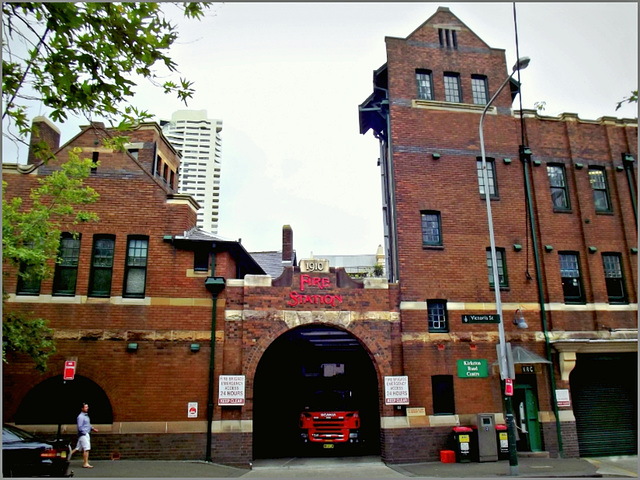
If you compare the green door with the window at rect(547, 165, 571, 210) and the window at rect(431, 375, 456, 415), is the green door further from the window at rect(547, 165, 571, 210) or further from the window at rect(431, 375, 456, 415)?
the window at rect(547, 165, 571, 210)

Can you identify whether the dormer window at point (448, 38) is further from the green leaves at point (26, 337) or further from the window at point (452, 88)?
the green leaves at point (26, 337)

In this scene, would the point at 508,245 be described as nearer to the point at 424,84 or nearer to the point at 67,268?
the point at 424,84

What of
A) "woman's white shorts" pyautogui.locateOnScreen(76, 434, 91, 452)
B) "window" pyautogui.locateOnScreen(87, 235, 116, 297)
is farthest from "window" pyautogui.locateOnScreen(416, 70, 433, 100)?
"woman's white shorts" pyautogui.locateOnScreen(76, 434, 91, 452)

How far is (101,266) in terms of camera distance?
56.6 feet

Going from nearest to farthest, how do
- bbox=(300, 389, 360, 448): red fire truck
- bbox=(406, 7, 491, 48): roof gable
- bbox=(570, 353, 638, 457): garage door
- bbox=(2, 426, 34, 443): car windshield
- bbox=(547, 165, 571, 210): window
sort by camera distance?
bbox=(2, 426, 34, 443): car windshield
bbox=(570, 353, 638, 457): garage door
bbox=(300, 389, 360, 448): red fire truck
bbox=(547, 165, 571, 210): window
bbox=(406, 7, 491, 48): roof gable

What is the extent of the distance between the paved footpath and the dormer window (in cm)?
1630

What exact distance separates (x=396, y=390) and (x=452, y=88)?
491 inches

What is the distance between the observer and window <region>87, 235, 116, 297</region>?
17.1 m

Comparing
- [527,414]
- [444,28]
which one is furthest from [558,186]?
[527,414]

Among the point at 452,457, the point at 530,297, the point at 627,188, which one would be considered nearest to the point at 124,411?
the point at 452,457

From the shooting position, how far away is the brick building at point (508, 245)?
17984 millimetres

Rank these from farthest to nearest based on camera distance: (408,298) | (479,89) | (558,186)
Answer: (479,89), (558,186), (408,298)

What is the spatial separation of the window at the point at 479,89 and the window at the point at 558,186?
3.87 meters

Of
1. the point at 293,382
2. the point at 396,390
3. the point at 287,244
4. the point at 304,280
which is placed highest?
the point at 287,244
